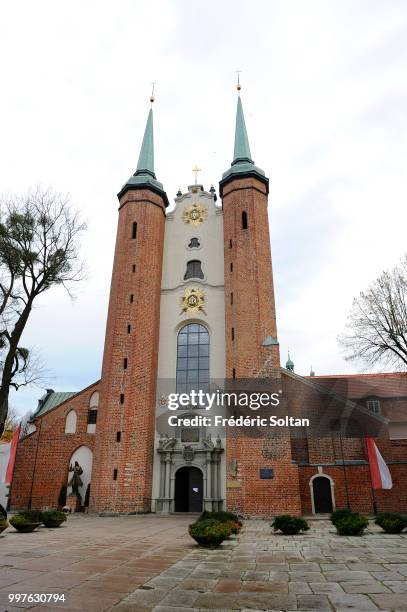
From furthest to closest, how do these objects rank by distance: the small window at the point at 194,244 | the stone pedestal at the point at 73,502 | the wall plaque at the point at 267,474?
the small window at the point at 194,244 < the stone pedestal at the point at 73,502 < the wall plaque at the point at 267,474

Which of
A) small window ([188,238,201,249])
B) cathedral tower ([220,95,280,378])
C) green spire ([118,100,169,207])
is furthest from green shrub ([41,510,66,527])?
green spire ([118,100,169,207])

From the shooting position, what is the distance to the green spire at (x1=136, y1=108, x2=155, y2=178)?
87.8 feet

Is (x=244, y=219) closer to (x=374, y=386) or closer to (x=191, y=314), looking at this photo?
(x=191, y=314)

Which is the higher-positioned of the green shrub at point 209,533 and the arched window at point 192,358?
the arched window at point 192,358

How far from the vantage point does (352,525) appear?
11.4 m

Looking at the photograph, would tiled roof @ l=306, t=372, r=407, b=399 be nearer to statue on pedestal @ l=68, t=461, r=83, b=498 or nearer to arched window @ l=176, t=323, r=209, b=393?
arched window @ l=176, t=323, r=209, b=393

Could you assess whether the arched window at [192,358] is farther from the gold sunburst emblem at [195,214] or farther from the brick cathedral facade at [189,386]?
the gold sunburst emblem at [195,214]

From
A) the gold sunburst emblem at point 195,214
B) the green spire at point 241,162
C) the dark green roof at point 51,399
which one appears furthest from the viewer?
the dark green roof at point 51,399

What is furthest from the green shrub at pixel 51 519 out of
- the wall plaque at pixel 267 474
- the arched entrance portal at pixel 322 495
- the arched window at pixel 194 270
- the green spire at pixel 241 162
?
the green spire at pixel 241 162

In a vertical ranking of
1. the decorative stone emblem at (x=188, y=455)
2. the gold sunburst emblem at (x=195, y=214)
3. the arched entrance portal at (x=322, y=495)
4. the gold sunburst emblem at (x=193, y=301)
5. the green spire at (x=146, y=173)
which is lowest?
the arched entrance portal at (x=322, y=495)

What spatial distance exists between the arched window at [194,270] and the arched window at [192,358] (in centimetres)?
290

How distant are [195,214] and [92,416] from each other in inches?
509

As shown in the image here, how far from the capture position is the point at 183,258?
24.9m

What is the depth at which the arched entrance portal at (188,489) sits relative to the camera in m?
19.8
